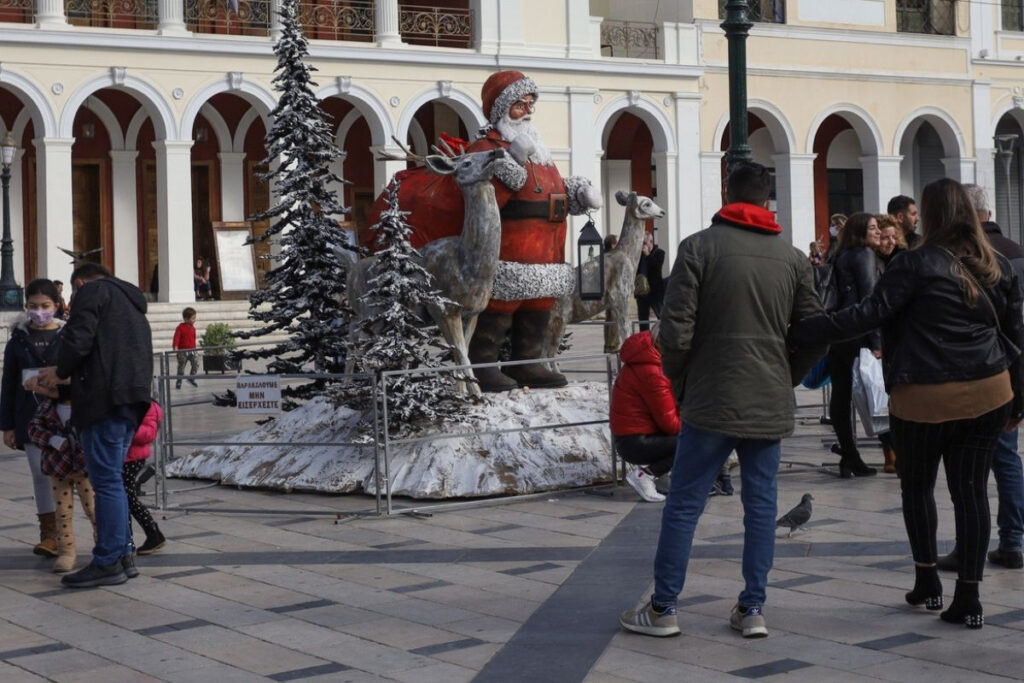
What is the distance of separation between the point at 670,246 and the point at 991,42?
10915 mm

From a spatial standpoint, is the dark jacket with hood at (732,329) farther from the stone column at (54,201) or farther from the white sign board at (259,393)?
the stone column at (54,201)

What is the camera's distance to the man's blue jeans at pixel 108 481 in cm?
759

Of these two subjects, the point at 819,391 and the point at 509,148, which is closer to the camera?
the point at 509,148

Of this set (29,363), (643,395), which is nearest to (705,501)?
(643,395)

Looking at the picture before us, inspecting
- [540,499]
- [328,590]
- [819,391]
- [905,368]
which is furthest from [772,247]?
[819,391]

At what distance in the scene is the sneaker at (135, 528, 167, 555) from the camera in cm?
852

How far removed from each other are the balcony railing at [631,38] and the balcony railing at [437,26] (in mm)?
3339

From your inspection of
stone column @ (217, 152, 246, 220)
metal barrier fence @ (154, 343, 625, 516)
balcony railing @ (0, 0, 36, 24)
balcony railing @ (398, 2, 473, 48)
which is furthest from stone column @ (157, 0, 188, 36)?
metal barrier fence @ (154, 343, 625, 516)

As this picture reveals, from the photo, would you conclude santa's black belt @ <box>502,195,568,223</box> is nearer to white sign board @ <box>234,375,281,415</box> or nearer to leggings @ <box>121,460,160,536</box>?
white sign board @ <box>234,375,281,415</box>

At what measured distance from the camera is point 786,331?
6285 millimetres

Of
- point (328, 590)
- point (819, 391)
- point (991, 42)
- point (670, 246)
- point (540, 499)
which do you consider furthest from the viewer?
point (991, 42)

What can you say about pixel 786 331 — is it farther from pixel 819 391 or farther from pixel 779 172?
pixel 779 172

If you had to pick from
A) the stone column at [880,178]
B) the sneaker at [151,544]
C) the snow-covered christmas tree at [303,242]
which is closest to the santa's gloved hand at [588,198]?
the snow-covered christmas tree at [303,242]

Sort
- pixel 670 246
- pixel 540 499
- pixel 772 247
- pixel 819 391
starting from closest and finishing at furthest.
Answer: pixel 772 247
pixel 540 499
pixel 819 391
pixel 670 246
